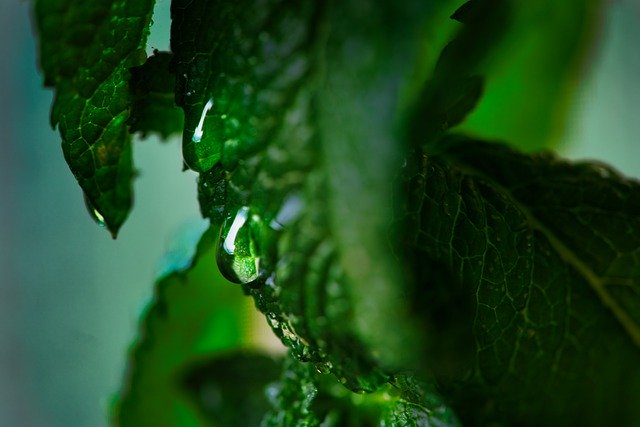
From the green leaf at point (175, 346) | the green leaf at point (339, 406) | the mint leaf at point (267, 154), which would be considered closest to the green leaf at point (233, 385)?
the green leaf at point (175, 346)

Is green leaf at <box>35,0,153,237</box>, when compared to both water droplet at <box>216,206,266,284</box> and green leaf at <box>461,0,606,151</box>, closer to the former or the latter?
water droplet at <box>216,206,266,284</box>

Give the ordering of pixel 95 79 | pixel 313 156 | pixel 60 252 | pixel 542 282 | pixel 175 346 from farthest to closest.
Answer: pixel 60 252
pixel 175 346
pixel 542 282
pixel 95 79
pixel 313 156

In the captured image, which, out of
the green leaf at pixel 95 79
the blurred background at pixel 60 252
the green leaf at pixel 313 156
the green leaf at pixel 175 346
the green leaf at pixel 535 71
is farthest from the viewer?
the blurred background at pixel 60 252

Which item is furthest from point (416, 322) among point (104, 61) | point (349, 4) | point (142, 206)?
point (142, 206)

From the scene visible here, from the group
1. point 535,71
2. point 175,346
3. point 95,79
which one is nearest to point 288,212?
point 95,79

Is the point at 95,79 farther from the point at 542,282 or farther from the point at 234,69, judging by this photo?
the point at 542,282

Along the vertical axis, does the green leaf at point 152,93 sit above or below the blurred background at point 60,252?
above

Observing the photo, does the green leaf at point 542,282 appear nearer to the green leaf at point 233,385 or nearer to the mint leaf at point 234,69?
the mint leaf at point 234,69
